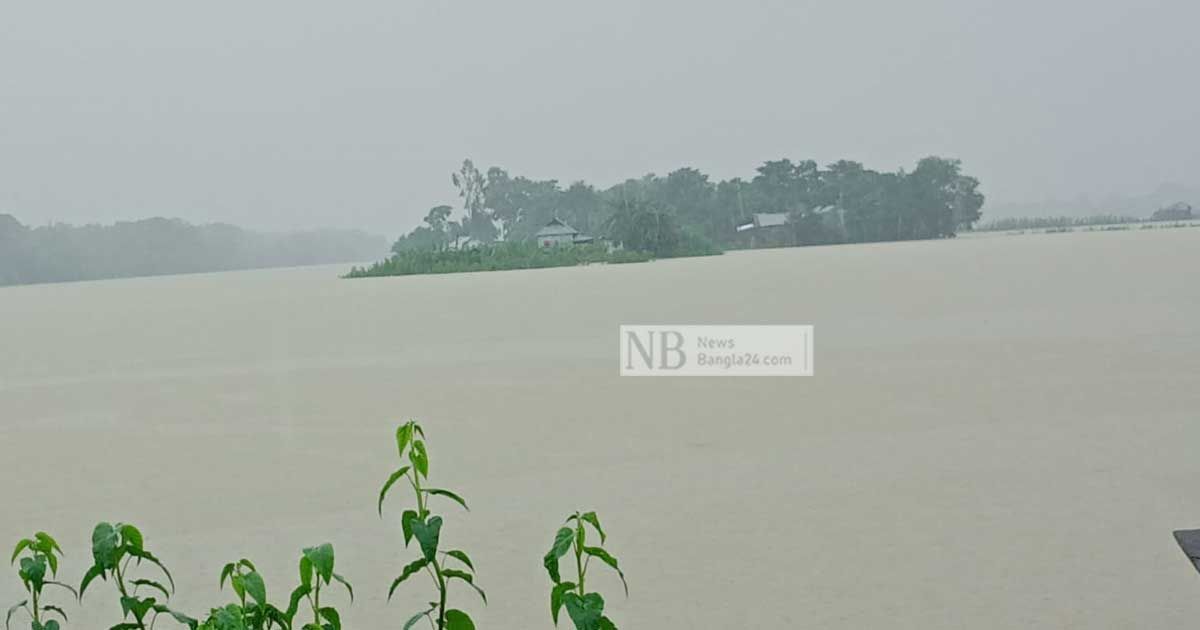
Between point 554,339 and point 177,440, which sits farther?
point 554,339

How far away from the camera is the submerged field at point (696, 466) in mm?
1831

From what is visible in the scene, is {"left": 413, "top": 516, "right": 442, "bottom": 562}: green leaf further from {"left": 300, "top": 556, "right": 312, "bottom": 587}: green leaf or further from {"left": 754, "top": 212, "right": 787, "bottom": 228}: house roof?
{"left": 754, "top": 212, "right": 787, "bottom": 228}: house roof

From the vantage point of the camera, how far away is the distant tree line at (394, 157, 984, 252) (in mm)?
31344

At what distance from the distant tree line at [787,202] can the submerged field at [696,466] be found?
24687 millimetres

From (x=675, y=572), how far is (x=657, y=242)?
878 inches

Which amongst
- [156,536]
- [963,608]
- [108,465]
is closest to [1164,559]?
[963,608]

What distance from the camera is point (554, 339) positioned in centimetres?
636

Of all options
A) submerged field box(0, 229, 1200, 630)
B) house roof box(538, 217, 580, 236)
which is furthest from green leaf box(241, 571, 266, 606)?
house roof box(538, 217, 580, 236)

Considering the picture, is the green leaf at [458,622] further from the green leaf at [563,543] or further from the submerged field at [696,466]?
the submerged field at [696,466]

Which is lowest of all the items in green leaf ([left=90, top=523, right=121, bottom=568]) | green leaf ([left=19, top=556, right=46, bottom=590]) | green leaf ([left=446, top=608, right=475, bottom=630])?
green leaf ([left=446, top=608, right=475, bottom=630])

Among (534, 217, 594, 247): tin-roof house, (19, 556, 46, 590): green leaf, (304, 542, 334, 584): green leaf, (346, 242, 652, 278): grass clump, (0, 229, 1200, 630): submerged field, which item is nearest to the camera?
(304, 542, 334, 584): green leaf

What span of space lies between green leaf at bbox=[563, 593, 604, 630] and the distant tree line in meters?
30.2

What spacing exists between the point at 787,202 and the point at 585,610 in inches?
1250

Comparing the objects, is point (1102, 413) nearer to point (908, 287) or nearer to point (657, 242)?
point (908, 287)
